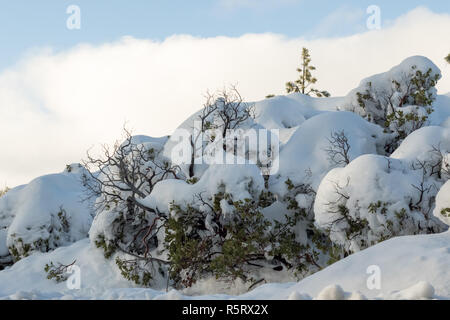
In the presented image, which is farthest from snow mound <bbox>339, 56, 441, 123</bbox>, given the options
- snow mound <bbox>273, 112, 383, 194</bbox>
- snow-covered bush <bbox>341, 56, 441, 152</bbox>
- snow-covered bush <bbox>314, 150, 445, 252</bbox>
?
snow-covered bush <bbox>314, 150, 445, 252</bbox>

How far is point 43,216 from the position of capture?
16.6 metres

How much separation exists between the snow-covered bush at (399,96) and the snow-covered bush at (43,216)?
10.2m

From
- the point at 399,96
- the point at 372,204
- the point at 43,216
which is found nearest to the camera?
the point at 372,204

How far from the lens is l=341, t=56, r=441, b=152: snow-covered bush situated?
52.6 ft

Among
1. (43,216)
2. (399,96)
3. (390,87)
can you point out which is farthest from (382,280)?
(390,87)

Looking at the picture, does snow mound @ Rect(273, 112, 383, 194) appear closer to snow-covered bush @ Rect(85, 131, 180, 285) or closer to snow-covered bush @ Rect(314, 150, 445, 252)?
snow-covered bush @ Rect(314, 150, 445, 252)

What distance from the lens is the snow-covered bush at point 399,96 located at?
16047mm

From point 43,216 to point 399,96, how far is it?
12454 millimetres

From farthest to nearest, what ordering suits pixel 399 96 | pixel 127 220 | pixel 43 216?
pixel 399 96 → pixel 43 216 → pixel 127 220

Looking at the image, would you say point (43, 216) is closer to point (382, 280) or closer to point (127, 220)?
point (127, 220)

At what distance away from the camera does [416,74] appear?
728 inches

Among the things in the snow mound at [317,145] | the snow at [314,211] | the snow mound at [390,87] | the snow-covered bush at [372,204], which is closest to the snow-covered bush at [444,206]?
the snow at [314,211]

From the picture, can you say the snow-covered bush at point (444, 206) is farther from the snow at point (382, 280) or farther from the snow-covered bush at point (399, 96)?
the snow-covered bush at point (399, 96)

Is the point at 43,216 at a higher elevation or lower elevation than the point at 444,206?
lower
